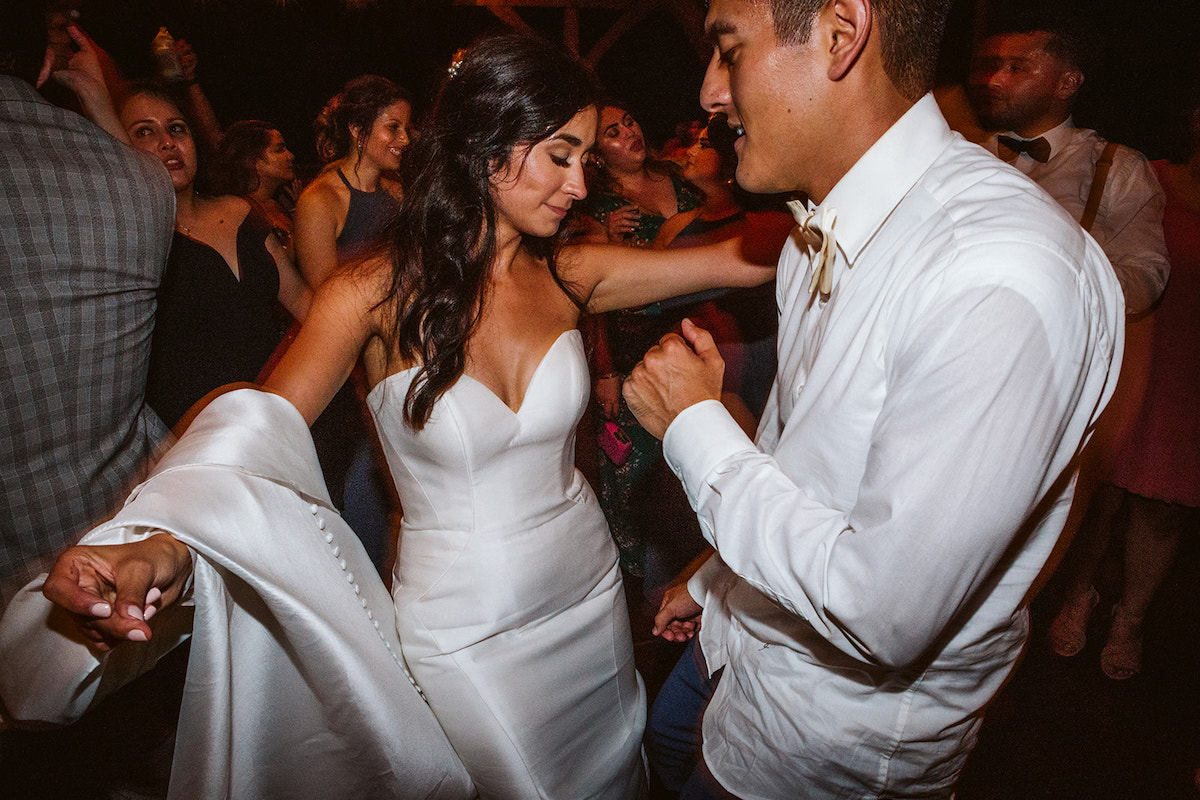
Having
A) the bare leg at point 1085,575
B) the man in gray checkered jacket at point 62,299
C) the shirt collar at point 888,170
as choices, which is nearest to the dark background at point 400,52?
the bare leg at point 1085,575

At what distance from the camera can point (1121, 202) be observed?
8.26 feet

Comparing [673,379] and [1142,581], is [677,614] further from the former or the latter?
[1142,581]

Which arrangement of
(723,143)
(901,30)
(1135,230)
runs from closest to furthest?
(901,30) → (1135,230) → (723,143)

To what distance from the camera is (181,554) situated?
42.0 inches

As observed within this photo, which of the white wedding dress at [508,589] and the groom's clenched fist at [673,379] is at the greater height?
the groom's clenched fist at [673,379]

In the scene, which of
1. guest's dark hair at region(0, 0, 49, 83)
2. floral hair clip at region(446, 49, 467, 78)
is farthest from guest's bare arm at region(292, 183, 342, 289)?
floral hair clip at region(446, 49, 467, 78)

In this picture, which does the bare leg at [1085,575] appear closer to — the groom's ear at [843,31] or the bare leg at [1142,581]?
the bare leg at [1142,581]

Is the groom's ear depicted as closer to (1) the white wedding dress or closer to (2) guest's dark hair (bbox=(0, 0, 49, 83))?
(1) the white wedding dress

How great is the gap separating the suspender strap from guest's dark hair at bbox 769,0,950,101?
6.30ft

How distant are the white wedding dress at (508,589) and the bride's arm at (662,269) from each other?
24cm

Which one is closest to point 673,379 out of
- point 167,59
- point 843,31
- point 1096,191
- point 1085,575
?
point 843,31

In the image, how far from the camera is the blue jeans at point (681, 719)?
4.95 feet

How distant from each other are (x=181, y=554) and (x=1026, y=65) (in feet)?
10.2

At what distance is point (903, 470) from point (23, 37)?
2042 mm
